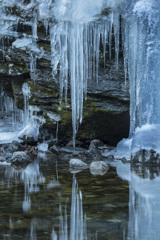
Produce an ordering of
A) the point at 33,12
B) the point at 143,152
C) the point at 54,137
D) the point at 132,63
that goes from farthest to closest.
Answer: the point at 54,137
the point at 33,12
the point at 132,63
the point at 143,152

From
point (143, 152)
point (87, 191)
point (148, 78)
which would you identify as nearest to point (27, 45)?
point (148, 78)

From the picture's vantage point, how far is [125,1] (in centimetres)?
705

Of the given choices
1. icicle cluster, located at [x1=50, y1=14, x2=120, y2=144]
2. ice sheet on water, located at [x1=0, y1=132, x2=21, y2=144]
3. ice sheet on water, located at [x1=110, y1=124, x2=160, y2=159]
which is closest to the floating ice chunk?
ice sheet on water, located at [x1=0, y1=132, x2=21, y2=144]

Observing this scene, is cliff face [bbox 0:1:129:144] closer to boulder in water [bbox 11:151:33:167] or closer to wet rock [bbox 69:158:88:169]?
boulder in water [bbox 11:151:33:167]

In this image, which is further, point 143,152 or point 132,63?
point 132,63

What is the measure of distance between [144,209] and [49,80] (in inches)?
270

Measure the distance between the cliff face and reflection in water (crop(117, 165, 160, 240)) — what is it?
476cm

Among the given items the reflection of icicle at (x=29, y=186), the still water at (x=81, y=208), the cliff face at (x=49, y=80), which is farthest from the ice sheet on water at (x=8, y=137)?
the still water at (x=81, y=208)

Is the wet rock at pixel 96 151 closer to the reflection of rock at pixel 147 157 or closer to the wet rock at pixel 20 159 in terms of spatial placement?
the reflection of rock at pixel 147 157

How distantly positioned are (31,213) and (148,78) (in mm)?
5079

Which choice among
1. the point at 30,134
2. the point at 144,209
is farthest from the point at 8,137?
the point at 144,209

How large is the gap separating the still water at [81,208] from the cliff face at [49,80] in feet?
15.5

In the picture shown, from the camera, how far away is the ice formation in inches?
268

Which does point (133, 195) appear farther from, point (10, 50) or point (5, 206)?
point (10, 50)
